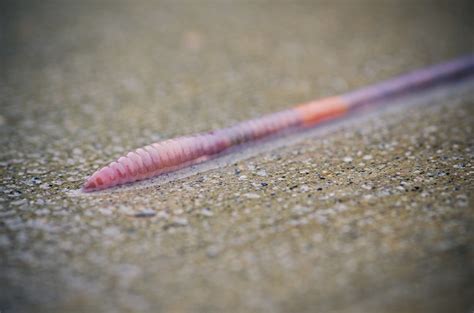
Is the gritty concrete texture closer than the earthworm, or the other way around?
the gritty concrete texture

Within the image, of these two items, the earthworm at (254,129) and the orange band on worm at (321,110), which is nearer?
the earthworm at (254,129)

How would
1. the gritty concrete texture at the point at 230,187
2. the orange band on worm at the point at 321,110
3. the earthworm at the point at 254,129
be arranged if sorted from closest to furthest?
the gritty concrete texture at the point at 230,187
the earthworm at the point at 254,129
the orange band on worm at the point at 321,110

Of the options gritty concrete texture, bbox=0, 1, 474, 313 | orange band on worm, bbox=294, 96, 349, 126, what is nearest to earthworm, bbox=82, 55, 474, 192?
orange band on worm, bbox=294, 96, 349, 126

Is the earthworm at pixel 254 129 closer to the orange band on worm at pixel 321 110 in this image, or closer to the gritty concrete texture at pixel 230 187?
the orange band on worm at pixel 321 110

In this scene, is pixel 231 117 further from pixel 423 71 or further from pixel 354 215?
pixel 423 71

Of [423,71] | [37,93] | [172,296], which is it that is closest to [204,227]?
[172,296]

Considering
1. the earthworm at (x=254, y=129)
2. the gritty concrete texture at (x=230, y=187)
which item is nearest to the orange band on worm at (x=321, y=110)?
the earthworm at (x=254, y=129)

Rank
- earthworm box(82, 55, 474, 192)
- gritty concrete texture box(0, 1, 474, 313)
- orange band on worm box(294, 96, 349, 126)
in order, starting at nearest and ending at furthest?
gritty concrete texture box(0, 1, 474, 313) → earthworm box(82, 55, 474, 192) → orange band on worm box(294, 96, 349, 126)

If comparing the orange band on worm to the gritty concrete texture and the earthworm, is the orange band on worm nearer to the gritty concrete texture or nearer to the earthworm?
the earthworm
